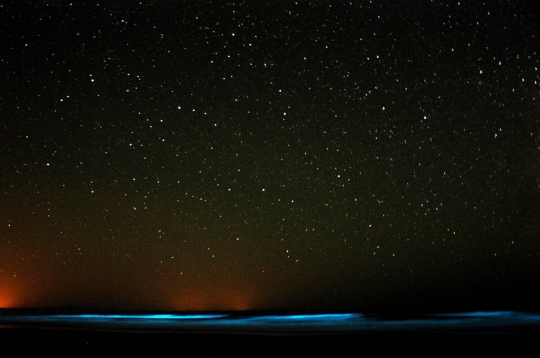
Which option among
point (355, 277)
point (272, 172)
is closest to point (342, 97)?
point (272, 172)

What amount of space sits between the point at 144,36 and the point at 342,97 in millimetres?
273

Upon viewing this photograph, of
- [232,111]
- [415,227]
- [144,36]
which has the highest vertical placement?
[144,36]

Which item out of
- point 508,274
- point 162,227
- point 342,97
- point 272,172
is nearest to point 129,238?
point 162,227

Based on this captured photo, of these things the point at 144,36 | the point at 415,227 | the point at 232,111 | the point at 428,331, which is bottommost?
the point at 428,331

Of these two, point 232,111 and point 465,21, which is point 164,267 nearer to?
point 232,111

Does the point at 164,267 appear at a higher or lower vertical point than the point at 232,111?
lower

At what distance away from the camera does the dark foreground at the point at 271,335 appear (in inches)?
20.4

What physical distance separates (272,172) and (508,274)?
338 mm

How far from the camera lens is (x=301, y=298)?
2.03ft

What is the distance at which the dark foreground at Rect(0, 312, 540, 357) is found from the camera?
0.52 m

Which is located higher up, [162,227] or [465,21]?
[465,21]

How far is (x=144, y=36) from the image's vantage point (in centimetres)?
61

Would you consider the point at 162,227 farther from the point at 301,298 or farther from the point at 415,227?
the point at 415,227

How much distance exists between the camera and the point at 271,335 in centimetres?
54
